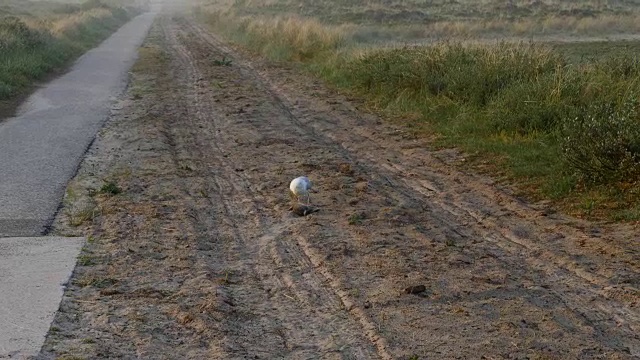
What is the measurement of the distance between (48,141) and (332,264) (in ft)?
21.8

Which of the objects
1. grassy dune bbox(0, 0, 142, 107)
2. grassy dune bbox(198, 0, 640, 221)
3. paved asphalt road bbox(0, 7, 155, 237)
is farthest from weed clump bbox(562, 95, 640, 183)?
grassy dune bbox(0, 0, 142, 107)

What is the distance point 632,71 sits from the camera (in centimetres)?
1166

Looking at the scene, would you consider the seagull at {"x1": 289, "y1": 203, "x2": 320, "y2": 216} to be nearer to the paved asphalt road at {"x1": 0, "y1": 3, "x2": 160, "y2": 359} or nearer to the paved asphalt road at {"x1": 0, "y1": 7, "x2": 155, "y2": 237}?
the paved asphalt road at {"x1": 0, "y1": 3, "x2": 160, "y2": 359}

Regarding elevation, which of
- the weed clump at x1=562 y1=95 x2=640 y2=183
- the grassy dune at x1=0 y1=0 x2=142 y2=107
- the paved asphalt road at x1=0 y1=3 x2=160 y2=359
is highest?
the weed clump at x1=562 y1=95 x2=640 y2=183

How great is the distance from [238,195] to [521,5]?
4703cm

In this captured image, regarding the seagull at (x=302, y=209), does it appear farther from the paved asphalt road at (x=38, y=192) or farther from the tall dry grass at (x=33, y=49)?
the tall dry grass at (x=33, y=49)

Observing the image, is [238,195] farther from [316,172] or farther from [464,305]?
[464,305]

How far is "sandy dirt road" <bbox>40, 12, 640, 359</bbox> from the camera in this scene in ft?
15.7

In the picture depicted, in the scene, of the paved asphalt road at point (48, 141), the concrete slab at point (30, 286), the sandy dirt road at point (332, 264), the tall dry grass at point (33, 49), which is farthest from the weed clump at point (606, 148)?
the tall dry grass at point (33, 49)

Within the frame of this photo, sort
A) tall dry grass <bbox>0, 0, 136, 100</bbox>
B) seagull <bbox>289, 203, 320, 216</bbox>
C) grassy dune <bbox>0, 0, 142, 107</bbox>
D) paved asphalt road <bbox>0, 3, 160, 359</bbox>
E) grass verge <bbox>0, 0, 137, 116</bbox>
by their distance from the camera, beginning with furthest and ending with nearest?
tall dry grass <bbox>0, 0, 136, 100</bbox> < grassy dune <bbox>0, 0, 142, 107</bbox> < grass verge <bbox>0, 0, 137, 116</bbox> < seagull <bbox>289, 203, 320, 216</bbox> < paved asphalt road <bbox>0, 3, 160, 359</bbox>

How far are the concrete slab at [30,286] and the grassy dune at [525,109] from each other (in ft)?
14.8

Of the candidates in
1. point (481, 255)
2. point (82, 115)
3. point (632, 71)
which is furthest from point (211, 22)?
point (481, 255)

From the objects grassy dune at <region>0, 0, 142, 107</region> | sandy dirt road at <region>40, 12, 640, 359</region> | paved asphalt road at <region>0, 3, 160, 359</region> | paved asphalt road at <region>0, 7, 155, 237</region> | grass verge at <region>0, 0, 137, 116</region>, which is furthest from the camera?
grassy dune at <region>0, 0, 142, 107</region>

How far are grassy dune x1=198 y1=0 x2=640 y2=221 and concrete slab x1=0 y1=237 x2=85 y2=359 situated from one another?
452 cm
